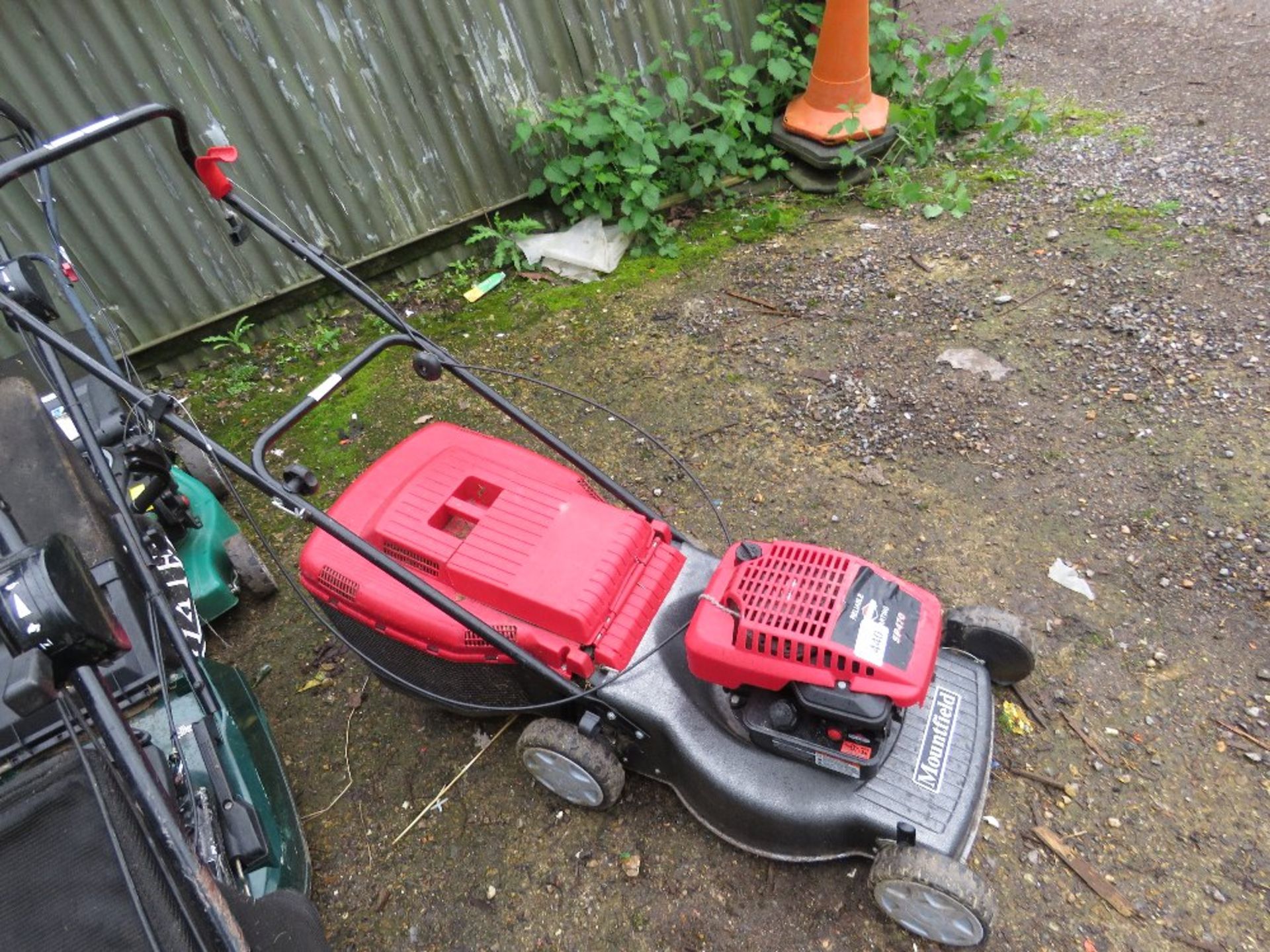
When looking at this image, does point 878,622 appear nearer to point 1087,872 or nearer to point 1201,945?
point 1087,872

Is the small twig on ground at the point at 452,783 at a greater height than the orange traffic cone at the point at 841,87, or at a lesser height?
lesser

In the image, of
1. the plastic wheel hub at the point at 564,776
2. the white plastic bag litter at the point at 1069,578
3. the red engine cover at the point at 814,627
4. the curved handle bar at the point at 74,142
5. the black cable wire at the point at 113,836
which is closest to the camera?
the black cable wire at the point at 113,836

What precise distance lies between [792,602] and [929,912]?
2.56 ft

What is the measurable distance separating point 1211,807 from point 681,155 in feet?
12.6

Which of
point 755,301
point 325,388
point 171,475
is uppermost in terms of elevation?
point 325,388

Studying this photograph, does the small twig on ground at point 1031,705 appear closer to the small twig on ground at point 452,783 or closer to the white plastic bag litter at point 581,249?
the small twig on ground at point 452,783

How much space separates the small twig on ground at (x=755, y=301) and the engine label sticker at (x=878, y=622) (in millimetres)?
2182

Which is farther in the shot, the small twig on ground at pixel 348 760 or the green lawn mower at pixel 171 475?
the small twig on ground at pixel 348 760

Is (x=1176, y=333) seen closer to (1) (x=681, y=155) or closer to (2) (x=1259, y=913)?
(2) (x=1259, y=913)

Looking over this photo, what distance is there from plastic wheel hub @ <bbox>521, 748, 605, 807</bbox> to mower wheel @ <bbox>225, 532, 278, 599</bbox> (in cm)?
132

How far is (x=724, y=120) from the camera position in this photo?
180 inches

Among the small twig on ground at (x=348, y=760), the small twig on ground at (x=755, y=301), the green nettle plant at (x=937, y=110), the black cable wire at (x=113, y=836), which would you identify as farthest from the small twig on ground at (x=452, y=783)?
the green nettle plant at (x=937, y=110)

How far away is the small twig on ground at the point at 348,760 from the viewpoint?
243 cm

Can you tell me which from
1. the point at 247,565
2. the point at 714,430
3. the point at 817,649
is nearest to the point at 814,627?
the point at 817,649
